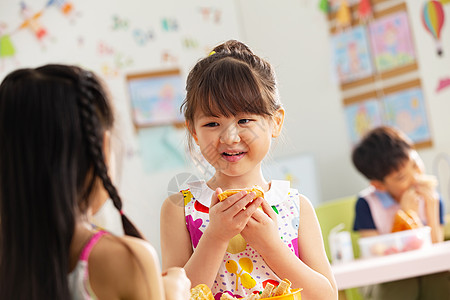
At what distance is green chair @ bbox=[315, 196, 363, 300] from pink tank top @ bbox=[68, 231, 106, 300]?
2060mm

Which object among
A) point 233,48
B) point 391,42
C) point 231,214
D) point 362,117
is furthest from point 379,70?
point 231,214

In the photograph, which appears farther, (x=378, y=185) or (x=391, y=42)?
(x=391, y=42)

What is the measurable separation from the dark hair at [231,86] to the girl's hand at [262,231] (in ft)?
0.63

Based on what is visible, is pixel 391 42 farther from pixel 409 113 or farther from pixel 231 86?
pixel 231 86

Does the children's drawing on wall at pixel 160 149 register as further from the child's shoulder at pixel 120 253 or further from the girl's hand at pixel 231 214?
the child's shoulder at pixel 120 253

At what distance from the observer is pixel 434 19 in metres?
3.78

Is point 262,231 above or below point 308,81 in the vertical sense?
below

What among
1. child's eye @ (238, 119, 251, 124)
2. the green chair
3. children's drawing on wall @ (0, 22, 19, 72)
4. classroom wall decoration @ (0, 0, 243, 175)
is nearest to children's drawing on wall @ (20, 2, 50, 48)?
classroom wall decoration @ (0, 0, 243, 175)

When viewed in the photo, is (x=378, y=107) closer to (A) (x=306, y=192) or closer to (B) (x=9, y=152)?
(A) (x=306, y=192)

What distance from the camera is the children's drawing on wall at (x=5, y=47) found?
14.6ft

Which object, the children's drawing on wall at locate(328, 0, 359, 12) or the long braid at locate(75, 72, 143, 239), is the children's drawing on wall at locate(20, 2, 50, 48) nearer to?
the children's drawing on wall at locate(328, 0, 359, 12)

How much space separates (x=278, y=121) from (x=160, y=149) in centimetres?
352

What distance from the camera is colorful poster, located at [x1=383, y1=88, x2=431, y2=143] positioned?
4031mm

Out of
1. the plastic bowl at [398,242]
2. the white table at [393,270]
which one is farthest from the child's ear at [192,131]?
the plastic bowl at [398,242]
